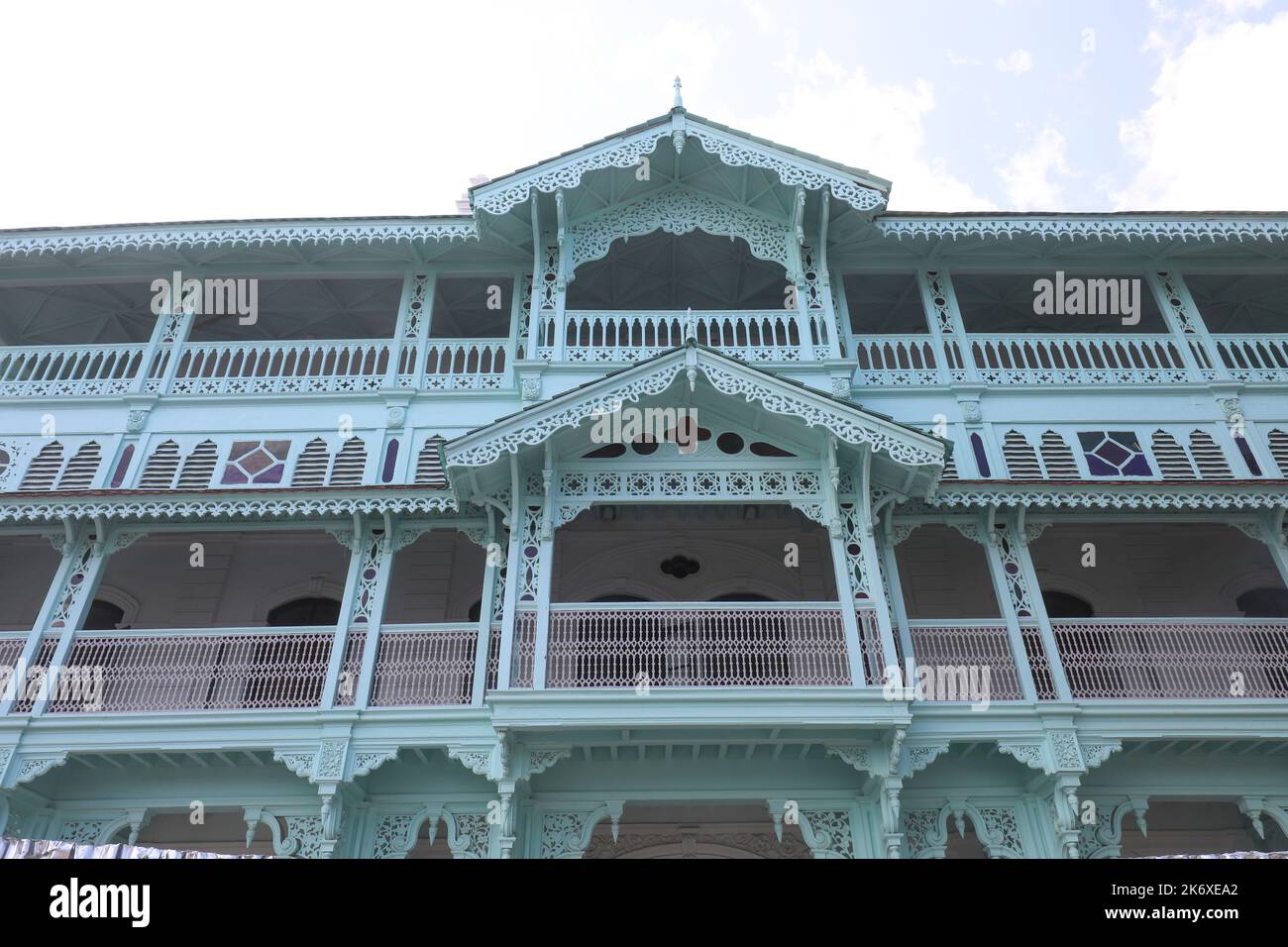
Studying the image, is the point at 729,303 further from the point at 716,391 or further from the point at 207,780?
the point at 207,780

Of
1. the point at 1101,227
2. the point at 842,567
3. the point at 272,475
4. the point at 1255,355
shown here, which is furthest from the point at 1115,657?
the point at 272,475

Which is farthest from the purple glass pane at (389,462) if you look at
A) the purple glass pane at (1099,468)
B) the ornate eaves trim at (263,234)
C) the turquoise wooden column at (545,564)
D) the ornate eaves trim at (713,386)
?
the purple glass pane at (1099,468)

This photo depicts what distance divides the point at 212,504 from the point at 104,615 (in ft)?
15.1

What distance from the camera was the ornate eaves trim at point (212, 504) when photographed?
11.3 m

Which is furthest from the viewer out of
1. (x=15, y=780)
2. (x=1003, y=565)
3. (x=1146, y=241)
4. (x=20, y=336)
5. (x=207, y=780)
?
(x=20, y=336)

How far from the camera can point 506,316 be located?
52.3ft

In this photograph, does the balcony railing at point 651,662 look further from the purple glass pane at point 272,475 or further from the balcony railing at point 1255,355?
the balcony railing at point 1255,355

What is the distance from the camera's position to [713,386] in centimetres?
1120

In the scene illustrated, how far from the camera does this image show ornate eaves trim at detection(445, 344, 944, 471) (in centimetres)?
1062

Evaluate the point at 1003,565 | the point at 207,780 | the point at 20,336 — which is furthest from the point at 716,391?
the point at 20,336

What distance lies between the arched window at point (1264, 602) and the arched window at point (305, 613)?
14.2 metres

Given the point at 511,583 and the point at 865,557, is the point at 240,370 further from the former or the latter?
the point at 865,557

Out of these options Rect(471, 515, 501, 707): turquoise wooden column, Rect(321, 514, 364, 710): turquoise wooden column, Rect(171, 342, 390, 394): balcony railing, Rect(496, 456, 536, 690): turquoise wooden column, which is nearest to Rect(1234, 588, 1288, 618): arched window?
Rect(496, 456, 536, 690): turquoise wooden column
